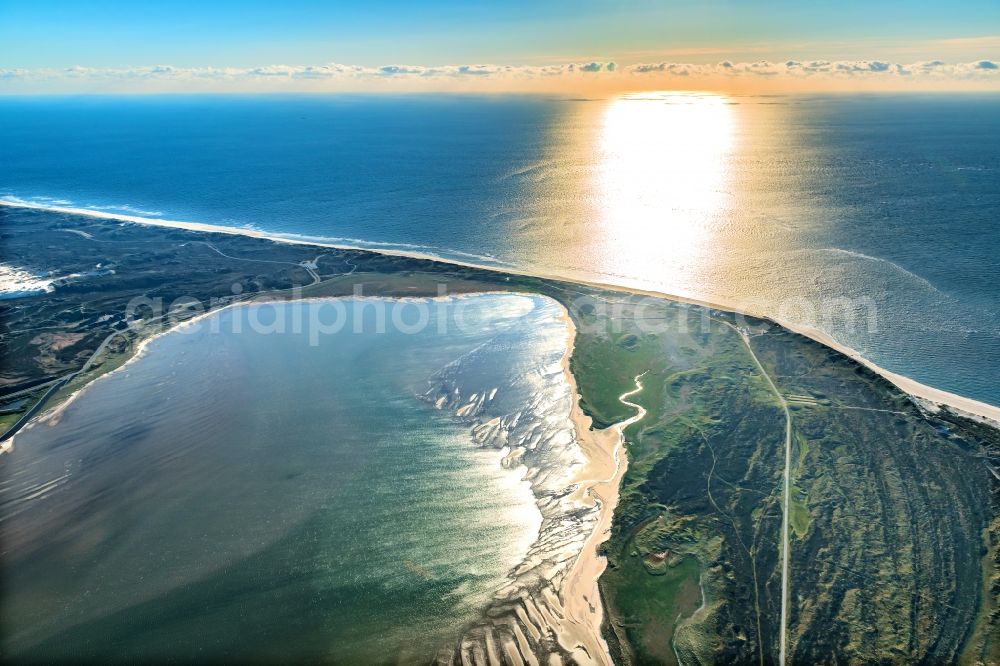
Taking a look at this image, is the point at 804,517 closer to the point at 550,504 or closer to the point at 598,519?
the point at 598,519

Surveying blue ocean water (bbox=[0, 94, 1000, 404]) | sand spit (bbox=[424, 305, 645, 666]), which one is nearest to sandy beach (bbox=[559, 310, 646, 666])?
sand spit (bbox=[424, 305, 645, 666])

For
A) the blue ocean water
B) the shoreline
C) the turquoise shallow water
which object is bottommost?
the turquoise shallow water

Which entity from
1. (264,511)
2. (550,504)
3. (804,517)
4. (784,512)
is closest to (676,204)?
(784,512)

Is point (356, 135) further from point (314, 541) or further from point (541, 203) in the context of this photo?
point (314, 541)

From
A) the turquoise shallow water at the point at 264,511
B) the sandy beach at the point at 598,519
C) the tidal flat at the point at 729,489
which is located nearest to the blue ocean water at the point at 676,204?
the tidal flat at the point at 729,489

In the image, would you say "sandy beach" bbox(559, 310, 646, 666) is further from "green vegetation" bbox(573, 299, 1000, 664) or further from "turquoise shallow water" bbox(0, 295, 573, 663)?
"turquoise shallow water" bbox(0, 295, 573, 663)

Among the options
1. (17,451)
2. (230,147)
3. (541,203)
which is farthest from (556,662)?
(230,147)
